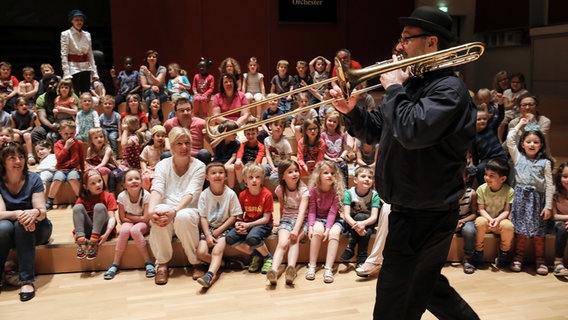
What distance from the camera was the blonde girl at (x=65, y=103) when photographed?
5.78 metres

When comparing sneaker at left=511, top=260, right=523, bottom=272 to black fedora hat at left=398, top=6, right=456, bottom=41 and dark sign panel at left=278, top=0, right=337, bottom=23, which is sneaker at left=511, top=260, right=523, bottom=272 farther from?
dark sign panel at left=278, top=0, right=337, bottom=23

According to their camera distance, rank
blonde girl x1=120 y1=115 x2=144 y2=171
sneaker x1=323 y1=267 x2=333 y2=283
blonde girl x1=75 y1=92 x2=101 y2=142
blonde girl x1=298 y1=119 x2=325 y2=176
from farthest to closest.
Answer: blonde girl x1=75 y1=92 x2=101 y2=142 → blonde girl x1=120 y1=115 x2=144 y2=171 → blonde girl x1=298 y1=119 x2=325 y2=176 → sneaker x1=323 y1=267 x2=333 y2=283

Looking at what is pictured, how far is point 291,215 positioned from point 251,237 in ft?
1.19

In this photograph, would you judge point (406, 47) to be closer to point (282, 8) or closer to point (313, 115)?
point (313, 115)

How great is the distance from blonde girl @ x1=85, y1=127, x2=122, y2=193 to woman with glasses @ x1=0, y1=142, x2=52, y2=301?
3.44ft

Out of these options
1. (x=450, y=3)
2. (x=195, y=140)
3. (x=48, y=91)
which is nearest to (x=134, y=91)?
(x=48, y=91)

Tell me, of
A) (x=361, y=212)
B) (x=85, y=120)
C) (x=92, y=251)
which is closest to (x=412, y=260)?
(x=361, y=212)

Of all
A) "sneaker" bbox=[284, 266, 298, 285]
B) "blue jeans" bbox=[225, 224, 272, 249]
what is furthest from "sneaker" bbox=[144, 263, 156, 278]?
"sneaker" bbox=[284, 266, 298, 285]

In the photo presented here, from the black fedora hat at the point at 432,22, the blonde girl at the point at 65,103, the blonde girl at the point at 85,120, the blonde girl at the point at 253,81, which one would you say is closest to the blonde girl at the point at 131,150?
the blonde girl at the point at 85,120

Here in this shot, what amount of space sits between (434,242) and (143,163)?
3.32m

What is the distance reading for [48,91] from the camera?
610cm

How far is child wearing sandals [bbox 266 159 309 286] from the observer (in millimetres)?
3625

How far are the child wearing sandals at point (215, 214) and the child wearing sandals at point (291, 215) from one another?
1.12ft

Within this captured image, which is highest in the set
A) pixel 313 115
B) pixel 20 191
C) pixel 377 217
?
pixel 313 115
